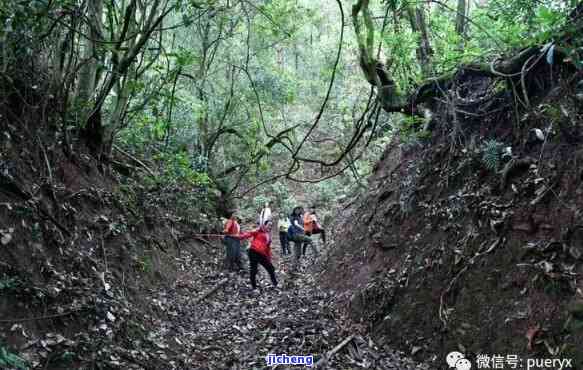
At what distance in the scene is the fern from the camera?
21.9 ft

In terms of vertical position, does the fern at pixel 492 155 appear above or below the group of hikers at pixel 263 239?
above

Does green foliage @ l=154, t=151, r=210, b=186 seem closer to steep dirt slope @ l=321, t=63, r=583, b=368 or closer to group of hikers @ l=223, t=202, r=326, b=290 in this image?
group of hikers @ l=223, t=202, r=326, b=290

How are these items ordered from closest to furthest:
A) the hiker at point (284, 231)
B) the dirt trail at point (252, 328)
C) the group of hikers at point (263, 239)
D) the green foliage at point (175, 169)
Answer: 1. the dirt trail at point (252, 328)
2. the group of hikers at point (263, 239)
3. the green foliage at point (175, 169)
4. the hiker at point (284, 231)

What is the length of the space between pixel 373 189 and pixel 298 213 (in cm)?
278

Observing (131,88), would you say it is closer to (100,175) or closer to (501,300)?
(100,175)

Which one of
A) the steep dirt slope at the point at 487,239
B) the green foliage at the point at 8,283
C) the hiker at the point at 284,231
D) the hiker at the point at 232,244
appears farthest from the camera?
the hiker at the point at 284,231

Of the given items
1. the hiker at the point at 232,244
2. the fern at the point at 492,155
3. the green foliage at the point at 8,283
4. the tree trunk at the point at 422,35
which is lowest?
the green foliage at the point at 8,283

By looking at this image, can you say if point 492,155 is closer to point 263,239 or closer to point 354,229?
point 263,239

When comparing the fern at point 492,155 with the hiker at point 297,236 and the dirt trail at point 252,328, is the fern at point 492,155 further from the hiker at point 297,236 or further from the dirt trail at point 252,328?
the hiker at point 297,236

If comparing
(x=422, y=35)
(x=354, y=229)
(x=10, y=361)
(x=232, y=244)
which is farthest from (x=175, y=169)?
(x=10, y=361)

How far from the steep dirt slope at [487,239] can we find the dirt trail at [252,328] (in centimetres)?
47

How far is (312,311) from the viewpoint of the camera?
28.7 ft

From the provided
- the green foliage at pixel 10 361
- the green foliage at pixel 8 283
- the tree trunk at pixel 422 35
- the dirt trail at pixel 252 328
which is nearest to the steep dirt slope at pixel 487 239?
the dirt trail at pixel 252 328

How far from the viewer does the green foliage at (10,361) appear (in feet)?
12.0
